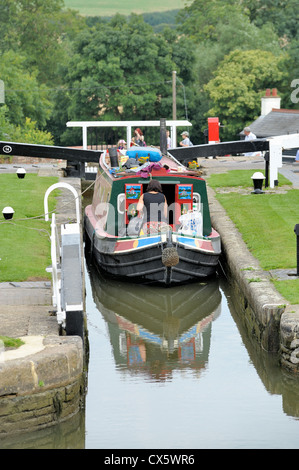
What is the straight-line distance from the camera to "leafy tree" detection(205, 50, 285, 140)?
53.7 meters

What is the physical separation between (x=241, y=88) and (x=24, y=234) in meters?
38.7

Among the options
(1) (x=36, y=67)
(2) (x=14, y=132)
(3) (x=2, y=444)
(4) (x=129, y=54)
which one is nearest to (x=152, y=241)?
(3) (x=2, y=444)

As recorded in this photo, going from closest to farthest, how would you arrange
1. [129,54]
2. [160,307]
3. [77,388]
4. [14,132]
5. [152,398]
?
[77,388] < [152,398] < [160,307] < [14,132] < [129,54]

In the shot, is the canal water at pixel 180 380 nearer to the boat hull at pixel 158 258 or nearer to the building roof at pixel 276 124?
the boat hull at pixel 158 258

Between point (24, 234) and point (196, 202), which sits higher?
point (196, 202)

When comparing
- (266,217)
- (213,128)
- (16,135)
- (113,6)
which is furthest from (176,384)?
(113,6)

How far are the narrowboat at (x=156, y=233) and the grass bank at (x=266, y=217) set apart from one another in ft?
3.09

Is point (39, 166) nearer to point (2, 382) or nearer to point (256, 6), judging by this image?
point (2, 382)

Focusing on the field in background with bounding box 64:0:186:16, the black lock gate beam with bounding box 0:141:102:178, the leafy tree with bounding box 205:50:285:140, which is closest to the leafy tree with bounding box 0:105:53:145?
the leafy tree with bounding box 205:50:285:140

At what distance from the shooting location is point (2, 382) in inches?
358

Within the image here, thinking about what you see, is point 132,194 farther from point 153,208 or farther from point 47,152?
point 47,152

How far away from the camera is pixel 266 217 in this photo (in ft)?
60.3

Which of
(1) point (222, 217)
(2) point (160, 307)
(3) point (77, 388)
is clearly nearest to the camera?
(3) point (77, 388)

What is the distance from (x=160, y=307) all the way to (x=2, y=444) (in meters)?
5.98
